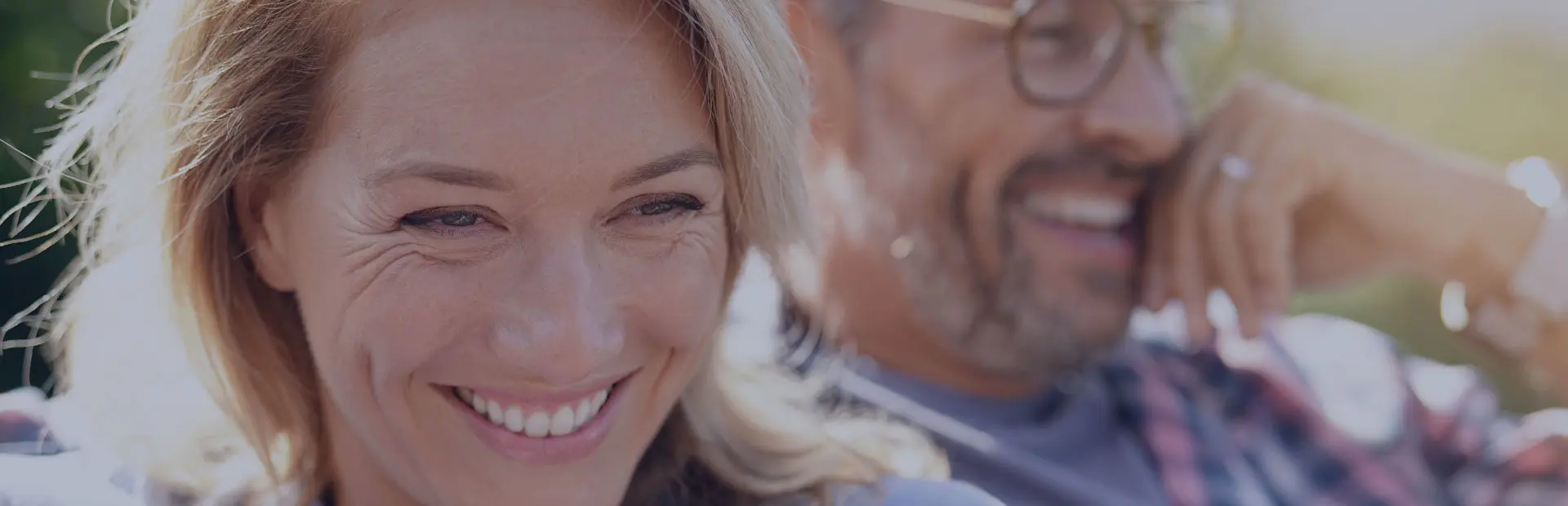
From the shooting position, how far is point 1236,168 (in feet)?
8.46

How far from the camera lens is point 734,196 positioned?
156 cm

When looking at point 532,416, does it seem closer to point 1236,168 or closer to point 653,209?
point 653,209

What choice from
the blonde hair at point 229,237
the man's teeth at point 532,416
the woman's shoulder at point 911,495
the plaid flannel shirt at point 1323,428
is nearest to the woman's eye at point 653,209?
the blonde hair at point 229,237

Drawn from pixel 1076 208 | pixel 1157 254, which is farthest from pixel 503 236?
pixel 1157 254

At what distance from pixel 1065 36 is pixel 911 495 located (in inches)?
44.9

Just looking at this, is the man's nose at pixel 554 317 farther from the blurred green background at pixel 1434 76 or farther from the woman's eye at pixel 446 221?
the blurred green background at pixel 1434 76

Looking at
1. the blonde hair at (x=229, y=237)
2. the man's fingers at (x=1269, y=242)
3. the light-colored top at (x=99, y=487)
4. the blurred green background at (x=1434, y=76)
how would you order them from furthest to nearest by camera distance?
the blurred green background at (x=1434, y=76) → the man's fingers at (x=1269, y=242) → the light-colored top at (x=99, y=487) → the blonde hair at (x=229, y=237)

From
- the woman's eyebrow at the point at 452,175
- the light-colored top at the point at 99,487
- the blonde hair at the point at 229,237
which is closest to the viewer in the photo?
the woman's eyebrow at the point at 452,175

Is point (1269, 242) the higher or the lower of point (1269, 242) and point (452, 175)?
the lower

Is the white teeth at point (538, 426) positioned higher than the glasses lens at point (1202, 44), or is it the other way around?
the glasses lens at point (1202, 44)

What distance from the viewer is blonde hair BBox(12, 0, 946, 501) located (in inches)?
56.1

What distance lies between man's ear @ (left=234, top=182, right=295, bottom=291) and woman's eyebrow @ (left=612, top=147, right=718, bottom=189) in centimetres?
41

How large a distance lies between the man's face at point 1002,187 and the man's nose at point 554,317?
132 centimetres

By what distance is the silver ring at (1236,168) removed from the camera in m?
2.57
